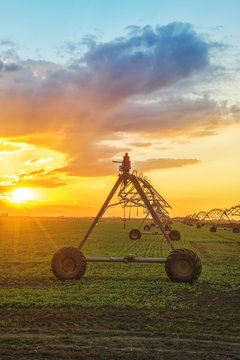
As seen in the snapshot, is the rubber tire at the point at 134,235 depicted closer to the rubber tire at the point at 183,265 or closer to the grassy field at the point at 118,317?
the grassy field at the point at 118,317

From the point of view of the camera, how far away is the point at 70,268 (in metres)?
14.5

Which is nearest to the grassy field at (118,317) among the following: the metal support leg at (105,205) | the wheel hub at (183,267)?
the wheel hub at (183,267)

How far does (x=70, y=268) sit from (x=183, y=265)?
3.92 metres

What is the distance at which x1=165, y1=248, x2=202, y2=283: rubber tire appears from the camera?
45.4 ft

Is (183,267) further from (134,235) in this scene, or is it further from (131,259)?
(134,235)

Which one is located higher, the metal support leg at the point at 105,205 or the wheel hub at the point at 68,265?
the metal support leg at the point at 105,205

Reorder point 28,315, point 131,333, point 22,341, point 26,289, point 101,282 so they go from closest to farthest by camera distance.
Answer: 1. point 22,341
2. point 131,333
3. point 28,315
4. point 26,289
5. point 101,282

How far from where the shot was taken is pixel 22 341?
24.9 ft

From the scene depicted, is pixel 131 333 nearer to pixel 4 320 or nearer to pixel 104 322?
pixel 104 322

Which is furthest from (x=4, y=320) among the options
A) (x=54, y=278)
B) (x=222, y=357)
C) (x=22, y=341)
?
(x=54, y=278)

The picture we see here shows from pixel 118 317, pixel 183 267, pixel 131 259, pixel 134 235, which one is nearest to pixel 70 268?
pixel 131 259

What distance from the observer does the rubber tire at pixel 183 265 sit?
1385 cm

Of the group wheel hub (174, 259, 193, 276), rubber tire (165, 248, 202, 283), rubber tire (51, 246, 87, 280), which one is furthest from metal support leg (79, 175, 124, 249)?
wheel hub (174, 259, 193, 276)

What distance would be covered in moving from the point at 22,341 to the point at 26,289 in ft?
17.7
